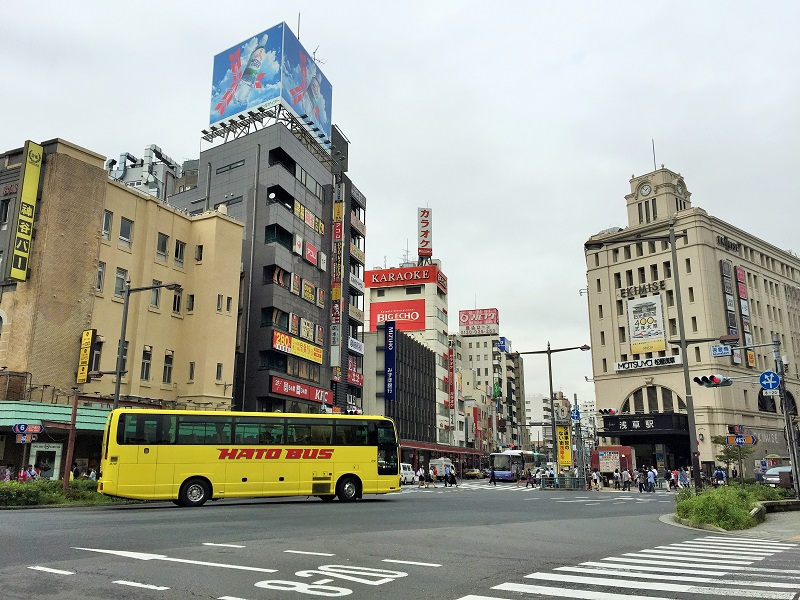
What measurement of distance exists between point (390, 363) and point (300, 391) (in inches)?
1017

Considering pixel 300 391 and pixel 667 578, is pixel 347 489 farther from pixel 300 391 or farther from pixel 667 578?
pixel 300 391

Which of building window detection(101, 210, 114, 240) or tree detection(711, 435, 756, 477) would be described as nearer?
building window detection(101, 210, 114, 240)

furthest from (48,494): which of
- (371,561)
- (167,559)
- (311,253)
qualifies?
(311,253)

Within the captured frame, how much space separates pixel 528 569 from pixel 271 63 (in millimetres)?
54243

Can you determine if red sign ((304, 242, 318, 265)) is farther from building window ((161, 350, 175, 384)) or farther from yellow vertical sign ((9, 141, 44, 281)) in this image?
yellow vertical sign ((9, 141, 44, 281))

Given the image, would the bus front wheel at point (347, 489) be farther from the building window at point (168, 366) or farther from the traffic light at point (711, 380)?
the building window at point (168, 366)

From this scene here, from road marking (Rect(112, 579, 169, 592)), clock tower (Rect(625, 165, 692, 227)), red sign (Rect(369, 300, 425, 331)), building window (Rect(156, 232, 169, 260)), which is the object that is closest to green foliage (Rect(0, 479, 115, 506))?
road marking (Rect(112, 579, 169, 592))

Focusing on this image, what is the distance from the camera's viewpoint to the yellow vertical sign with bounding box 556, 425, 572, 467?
45.3 metres

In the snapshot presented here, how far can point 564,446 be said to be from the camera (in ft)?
151

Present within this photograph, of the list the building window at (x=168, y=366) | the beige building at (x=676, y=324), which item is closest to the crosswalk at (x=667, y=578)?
the building window at (x=168, y=366)

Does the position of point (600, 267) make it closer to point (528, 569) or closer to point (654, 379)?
point (654, 379)

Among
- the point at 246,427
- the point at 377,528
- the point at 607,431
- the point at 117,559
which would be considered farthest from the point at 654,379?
the point at 117,559

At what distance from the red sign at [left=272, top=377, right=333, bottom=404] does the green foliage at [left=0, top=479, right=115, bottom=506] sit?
23.8 metres

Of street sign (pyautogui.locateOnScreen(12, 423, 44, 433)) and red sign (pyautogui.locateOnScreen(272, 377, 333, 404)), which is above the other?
red sign (pyautogui.locateOnScreen(272, 377, 333, 404))
